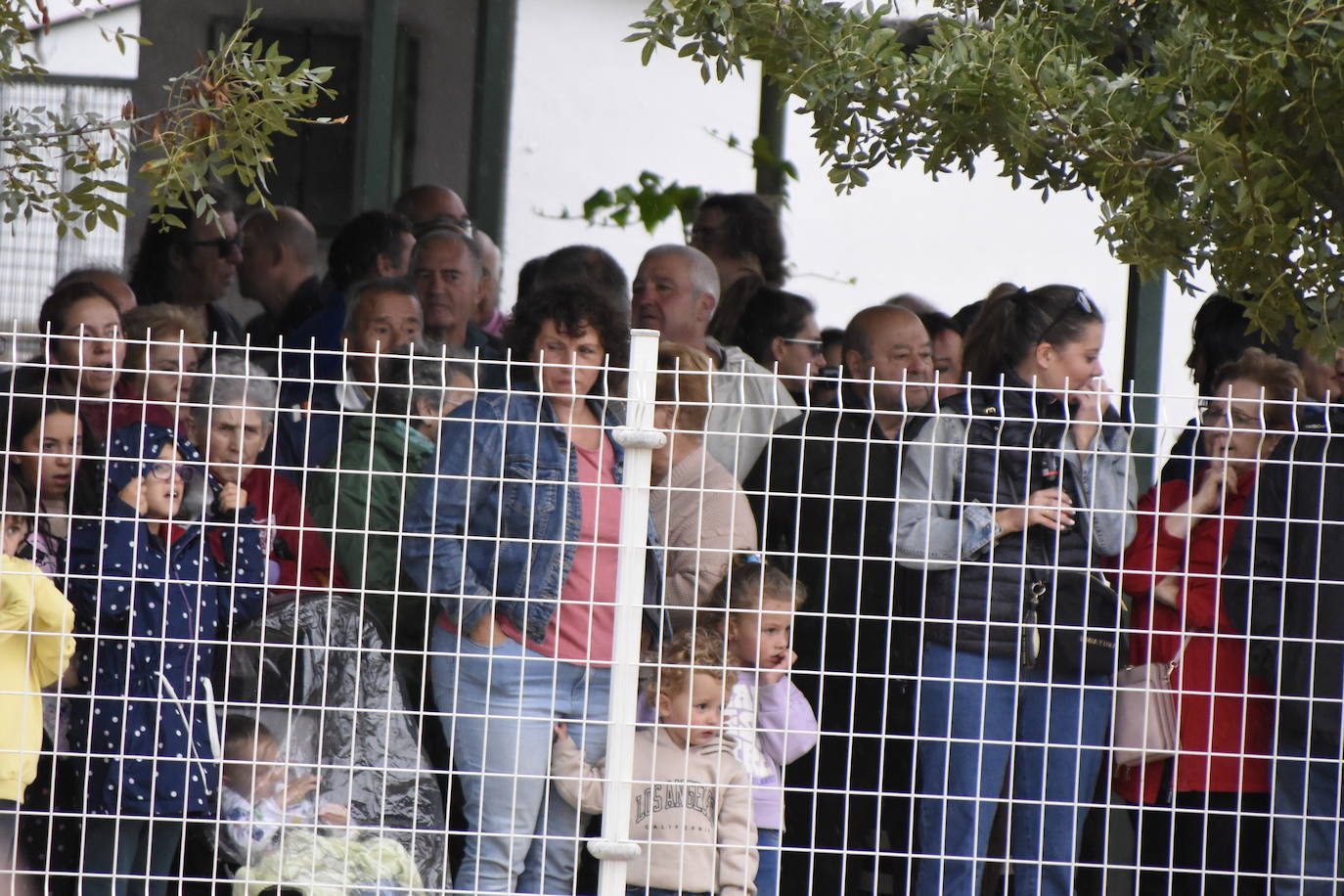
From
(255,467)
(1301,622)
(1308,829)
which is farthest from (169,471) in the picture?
(1308,829)

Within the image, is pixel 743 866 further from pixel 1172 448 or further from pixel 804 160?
pixel 804 160

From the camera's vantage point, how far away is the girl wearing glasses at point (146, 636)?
13.3ft

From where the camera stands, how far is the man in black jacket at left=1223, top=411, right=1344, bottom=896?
13.5 feet

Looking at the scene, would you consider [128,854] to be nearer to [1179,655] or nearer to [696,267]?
[1179,655]

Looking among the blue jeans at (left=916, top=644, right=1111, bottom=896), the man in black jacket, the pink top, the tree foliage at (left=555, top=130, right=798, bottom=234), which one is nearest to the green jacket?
the pink top

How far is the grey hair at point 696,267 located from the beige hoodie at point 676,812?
7.31 feet

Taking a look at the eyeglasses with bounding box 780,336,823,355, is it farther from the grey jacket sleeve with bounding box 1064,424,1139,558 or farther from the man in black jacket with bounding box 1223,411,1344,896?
the man in black jacket with bounding box 1223,411,1344,896

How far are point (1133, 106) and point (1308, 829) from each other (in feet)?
5.77

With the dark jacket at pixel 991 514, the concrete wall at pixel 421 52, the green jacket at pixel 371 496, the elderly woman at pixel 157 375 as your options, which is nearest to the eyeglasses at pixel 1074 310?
the dark jacket at pixel 991 514

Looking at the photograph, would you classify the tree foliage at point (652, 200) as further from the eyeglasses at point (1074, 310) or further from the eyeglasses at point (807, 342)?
the eyeglasses at point (1074, 310)

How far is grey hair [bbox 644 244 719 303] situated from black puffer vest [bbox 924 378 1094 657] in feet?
5.41

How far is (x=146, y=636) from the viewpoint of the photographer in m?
4.11

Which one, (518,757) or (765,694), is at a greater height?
(765,694)

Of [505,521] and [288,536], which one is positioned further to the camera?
[288,536]
